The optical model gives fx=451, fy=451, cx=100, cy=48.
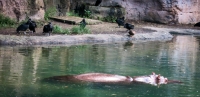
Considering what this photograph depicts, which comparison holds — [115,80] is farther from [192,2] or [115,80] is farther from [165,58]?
[192,2]

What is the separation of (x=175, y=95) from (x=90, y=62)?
4.31 m

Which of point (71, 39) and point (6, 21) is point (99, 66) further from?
point (6, 21)

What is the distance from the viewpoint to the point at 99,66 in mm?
11828

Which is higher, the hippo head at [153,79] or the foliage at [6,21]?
the foliage at [6,21]

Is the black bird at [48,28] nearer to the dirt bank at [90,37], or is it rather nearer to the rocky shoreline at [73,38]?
the dirt bank at [90,37]

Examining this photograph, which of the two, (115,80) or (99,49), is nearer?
(115,80)

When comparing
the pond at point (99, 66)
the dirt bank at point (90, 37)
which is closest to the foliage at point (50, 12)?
the dirt bank at point (90, 37)

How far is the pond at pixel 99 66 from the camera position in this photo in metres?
8.64

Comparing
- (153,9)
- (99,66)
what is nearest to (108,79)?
(99,66)

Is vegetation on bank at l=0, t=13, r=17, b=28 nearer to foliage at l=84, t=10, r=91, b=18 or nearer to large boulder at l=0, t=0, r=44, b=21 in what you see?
large boulder at l=0, t=0, r=44, b=21

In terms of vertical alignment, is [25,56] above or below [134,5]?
below

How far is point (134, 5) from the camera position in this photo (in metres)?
27.1

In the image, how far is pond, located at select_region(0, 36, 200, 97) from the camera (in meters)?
8.64

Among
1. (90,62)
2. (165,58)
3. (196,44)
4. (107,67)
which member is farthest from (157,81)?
(196,44)
